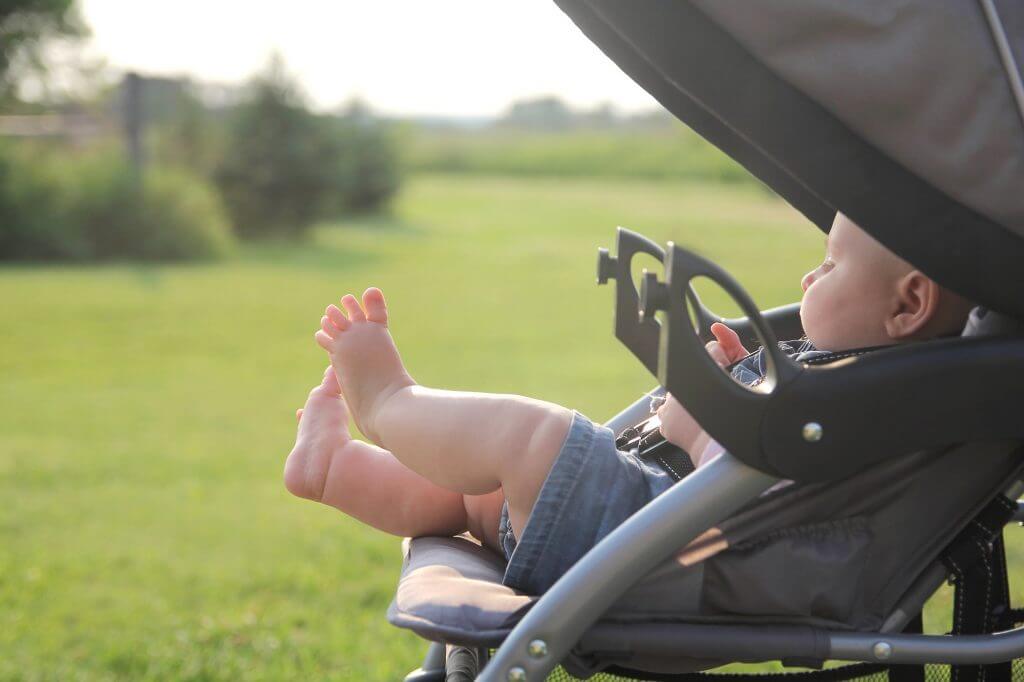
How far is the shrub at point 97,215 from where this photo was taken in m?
12.3

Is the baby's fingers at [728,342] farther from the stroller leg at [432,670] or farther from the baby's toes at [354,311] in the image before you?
the stroller leg at [432,670]

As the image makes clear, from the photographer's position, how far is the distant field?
101ft

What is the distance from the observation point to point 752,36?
135cm

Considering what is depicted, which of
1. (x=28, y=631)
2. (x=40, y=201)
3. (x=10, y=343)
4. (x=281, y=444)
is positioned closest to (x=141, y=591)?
(x=28, y=631)

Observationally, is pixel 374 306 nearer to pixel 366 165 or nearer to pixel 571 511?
pixel 571 511

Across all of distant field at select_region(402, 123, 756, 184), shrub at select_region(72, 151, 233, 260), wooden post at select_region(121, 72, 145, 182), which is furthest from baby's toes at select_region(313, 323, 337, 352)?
distant field at select_region(402, 123, 756, 184)

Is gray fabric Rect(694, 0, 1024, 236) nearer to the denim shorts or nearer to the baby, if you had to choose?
the baby

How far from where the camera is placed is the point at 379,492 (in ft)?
5.96

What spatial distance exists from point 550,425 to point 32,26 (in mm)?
24088

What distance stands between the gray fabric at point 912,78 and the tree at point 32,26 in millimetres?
23113

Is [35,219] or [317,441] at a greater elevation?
[317,441]

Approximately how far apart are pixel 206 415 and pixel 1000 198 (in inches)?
190

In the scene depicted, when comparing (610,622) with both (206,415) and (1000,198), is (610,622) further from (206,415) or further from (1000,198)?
(206,415)

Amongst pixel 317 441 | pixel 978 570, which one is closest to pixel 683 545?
pixel 978 570
